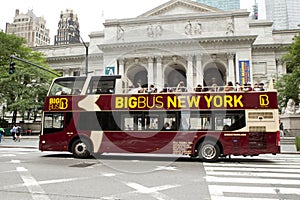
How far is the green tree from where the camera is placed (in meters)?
33.4

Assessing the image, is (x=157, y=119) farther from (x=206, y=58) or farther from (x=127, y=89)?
(x=206, y=58)

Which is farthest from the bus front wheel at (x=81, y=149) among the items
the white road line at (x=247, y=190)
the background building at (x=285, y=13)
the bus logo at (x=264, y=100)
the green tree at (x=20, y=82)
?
the background building at (x=285, y=13)

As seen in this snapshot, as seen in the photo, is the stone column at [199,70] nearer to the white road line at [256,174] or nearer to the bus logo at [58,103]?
the bus logo at [58,103]

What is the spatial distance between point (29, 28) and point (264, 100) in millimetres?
118097

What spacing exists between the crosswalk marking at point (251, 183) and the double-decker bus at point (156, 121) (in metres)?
2.08

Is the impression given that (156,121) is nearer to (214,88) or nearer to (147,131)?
(147,131)

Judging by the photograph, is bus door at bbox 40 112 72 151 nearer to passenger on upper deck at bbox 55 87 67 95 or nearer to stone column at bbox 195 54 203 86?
passenger on upper deck at bbox 55 87 67 95

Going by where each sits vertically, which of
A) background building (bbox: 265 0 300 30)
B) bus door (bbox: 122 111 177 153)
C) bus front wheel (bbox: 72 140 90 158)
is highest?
background building (bbox: 265 0 300 30)

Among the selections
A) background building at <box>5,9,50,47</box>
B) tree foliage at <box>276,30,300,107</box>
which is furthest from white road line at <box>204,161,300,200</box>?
background building at <box>5,9,50,47</box>

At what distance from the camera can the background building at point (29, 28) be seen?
110 m

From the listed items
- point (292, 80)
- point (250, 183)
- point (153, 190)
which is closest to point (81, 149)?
point (153, 190)

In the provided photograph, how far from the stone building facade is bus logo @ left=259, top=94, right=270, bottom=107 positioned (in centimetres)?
3042

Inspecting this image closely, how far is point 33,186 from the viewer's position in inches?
273

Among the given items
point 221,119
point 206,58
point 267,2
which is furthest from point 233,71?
point 267,2
